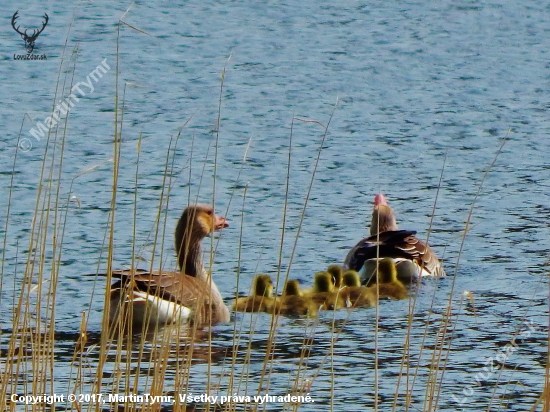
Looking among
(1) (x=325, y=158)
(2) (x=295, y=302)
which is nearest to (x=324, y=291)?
(2) (x=295, y=302)

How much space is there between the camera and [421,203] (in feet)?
41.4

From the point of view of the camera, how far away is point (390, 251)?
432 inches

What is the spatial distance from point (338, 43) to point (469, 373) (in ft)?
43.9

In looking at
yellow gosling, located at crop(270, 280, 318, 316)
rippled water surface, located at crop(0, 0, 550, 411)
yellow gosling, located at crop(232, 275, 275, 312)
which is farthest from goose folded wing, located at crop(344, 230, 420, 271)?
yellow gosling, located at crop(232, 275, 275, 312)

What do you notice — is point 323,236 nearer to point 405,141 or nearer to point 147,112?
point 405,141

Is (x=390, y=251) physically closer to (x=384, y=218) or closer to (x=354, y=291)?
(x=384, y=218)

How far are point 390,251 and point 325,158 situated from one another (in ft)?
10.9

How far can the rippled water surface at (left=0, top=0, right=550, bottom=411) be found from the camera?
783cm

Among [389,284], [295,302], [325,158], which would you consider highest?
[325,158]

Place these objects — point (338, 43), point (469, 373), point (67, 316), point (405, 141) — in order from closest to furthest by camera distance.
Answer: point (469, 373)
point (67, 316)
point (405, 141)
point (338, 43)

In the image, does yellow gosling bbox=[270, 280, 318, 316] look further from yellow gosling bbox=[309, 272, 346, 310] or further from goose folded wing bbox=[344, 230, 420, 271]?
goose folded wing bbox=[344, 230, 420, 271]

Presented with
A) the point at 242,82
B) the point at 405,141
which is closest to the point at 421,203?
the point at 405,141

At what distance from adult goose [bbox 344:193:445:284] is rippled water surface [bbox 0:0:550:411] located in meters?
0.28

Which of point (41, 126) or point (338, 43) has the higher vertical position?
point (338, 43)
